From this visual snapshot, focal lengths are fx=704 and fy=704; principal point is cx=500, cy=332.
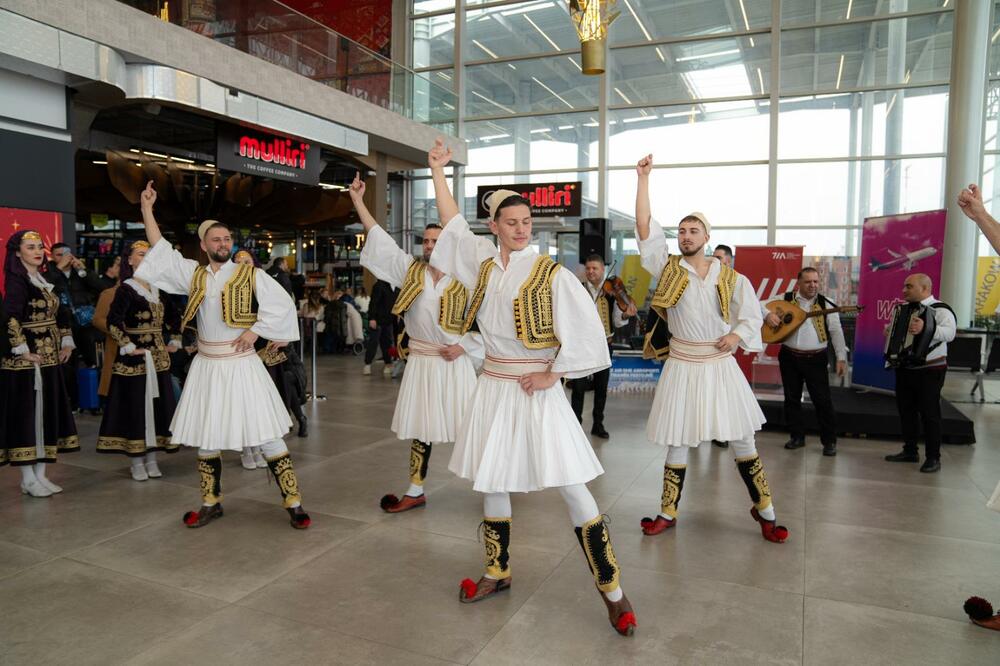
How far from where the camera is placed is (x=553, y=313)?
3.04m

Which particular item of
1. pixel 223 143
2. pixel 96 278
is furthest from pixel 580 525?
pixel 223 143

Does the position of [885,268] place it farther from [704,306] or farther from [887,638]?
[887,638]

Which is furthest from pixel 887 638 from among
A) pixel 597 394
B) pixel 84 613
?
pixel 597 394

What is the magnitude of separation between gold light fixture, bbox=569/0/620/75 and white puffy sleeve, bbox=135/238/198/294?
2.63 metres

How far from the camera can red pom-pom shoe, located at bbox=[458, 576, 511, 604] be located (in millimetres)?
3375

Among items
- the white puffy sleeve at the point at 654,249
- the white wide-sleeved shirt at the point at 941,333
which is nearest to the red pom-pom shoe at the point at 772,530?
the white puffy sleeve at the point at 654,249

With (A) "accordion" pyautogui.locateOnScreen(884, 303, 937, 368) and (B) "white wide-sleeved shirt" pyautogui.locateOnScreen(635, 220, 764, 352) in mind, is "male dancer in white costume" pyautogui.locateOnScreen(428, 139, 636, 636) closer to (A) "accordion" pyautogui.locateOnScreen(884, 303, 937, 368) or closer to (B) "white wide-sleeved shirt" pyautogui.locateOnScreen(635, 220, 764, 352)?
(B) "white wide-sleeved shirt" pyautogui.locateOnScreen(635, 220, 764, 352)

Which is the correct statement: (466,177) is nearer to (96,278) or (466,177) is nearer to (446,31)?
(446,31)

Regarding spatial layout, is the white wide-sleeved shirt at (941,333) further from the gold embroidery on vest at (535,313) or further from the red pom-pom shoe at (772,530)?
the gold embroidery on vest at (535,313)

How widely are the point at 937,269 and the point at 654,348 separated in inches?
214

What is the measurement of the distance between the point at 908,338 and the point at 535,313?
15.2ft

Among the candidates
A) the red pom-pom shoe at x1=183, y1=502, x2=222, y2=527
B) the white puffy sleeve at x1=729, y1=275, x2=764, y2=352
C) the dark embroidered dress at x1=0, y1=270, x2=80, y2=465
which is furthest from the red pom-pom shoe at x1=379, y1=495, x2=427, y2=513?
the dark embroidered dress at x1=0, y1=270, x2=80, y2=465

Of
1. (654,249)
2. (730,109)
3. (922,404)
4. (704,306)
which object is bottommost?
(922,404)

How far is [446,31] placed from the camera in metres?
17.7
